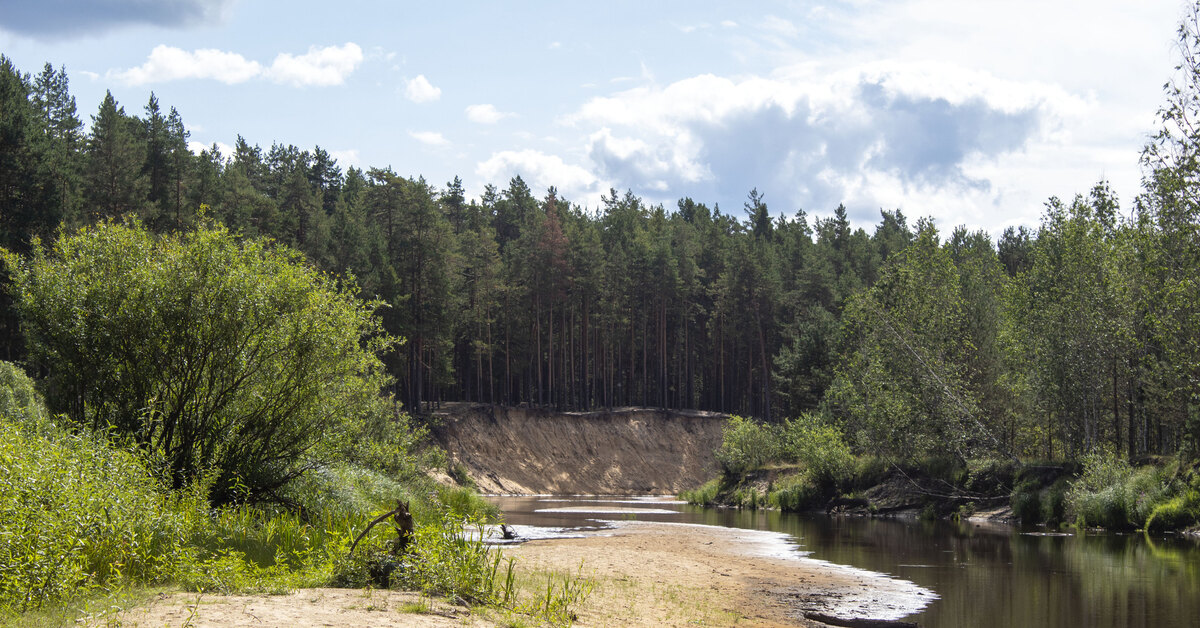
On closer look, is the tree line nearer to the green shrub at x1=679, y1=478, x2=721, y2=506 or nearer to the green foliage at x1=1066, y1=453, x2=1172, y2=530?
the green foliage at x1=1066, y1=453, x2=1172, y2=530

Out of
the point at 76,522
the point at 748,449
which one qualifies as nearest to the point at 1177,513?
the point at 748,449

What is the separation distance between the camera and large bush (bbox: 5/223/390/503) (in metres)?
19.2

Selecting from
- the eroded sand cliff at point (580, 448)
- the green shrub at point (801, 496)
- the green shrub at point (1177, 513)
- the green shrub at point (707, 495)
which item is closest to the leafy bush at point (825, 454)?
the green shrub at point (801, 496)

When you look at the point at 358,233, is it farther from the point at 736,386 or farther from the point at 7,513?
the point at 7,513

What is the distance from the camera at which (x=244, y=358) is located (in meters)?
19.8

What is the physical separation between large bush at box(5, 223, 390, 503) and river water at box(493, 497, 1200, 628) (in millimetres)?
13573

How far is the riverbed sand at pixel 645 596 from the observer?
11289 mm

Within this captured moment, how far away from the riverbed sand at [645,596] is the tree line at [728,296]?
37.2ft

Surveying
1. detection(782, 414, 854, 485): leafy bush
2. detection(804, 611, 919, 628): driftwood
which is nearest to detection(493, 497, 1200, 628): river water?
detection(804, 611, 919, 628): driftwood

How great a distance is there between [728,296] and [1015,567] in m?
67.1

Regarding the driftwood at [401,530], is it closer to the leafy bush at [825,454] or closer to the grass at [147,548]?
the grass at [147,548]

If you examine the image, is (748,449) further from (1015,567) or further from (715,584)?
(715,584)

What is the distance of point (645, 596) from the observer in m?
17.8

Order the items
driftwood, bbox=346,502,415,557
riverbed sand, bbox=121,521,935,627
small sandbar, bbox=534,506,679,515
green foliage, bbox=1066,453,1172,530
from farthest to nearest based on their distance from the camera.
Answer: small sandbar, bbox=534,506,679,515 → green foliage, bbox=1066,453,1172,530 → driftwood, bbox=346,502,415,557 → riverbed sand, bbox=121,521,935,627
